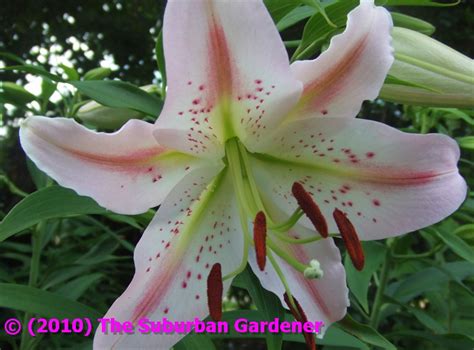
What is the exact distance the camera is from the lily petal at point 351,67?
60 centimetres

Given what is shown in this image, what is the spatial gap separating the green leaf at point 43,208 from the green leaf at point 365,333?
1.10ft

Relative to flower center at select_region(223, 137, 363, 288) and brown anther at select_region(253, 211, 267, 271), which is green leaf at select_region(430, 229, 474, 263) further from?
brown anther at select_region(253, 211, 267, 271)

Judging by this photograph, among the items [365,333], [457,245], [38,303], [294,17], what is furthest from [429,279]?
[38,303]

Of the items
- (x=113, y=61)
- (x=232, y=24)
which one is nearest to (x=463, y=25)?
(x=113, y=61)

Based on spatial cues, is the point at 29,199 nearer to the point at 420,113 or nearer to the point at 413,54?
the point at 413,54

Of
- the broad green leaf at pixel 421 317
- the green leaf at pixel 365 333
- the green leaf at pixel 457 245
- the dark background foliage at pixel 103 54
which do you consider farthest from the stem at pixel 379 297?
the green leaf at pixel 365 333

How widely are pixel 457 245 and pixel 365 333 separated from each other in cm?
36

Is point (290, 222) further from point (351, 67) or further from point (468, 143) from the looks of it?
point (468, 143)

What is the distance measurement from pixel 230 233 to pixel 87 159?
0.71 ft

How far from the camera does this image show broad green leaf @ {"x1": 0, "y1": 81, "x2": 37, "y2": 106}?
41.3 inches

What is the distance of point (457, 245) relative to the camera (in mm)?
1014

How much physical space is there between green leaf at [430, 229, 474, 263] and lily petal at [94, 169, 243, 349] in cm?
43

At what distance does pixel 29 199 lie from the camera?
0.71m

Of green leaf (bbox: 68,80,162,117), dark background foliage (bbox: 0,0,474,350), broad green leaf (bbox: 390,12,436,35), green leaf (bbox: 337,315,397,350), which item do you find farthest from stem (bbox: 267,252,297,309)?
dark background foliage (bbox: 0,0,474,350)
